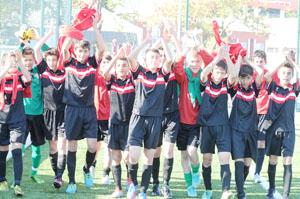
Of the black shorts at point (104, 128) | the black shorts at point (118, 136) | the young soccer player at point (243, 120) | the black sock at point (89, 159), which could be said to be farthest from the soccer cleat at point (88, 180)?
the young soccer player at point (243, 120)

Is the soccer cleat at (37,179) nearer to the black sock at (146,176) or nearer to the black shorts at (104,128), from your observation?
the black shorts at (104,128)

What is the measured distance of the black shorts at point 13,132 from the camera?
521cm

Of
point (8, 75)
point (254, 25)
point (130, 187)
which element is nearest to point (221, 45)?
point (130, 187)

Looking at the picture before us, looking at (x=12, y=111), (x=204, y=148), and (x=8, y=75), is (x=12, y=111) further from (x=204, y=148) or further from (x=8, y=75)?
(x=204, y=148)

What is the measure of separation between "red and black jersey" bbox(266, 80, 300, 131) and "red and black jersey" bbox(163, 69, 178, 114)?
1.09m

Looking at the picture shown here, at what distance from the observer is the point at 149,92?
16.6 feet

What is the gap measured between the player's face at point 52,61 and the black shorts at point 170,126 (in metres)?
1.48

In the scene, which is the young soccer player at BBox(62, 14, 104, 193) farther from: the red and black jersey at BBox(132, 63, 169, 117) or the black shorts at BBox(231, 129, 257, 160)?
the black shorts at BBox(231, 129, 257, 160)

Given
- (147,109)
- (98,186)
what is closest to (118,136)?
(147,109)

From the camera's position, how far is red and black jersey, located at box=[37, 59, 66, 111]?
5.62 m

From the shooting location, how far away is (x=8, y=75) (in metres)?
5.27

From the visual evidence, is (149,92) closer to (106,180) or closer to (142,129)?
(142,129)

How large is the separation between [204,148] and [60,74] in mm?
1962

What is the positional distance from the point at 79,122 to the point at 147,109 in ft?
2.94
